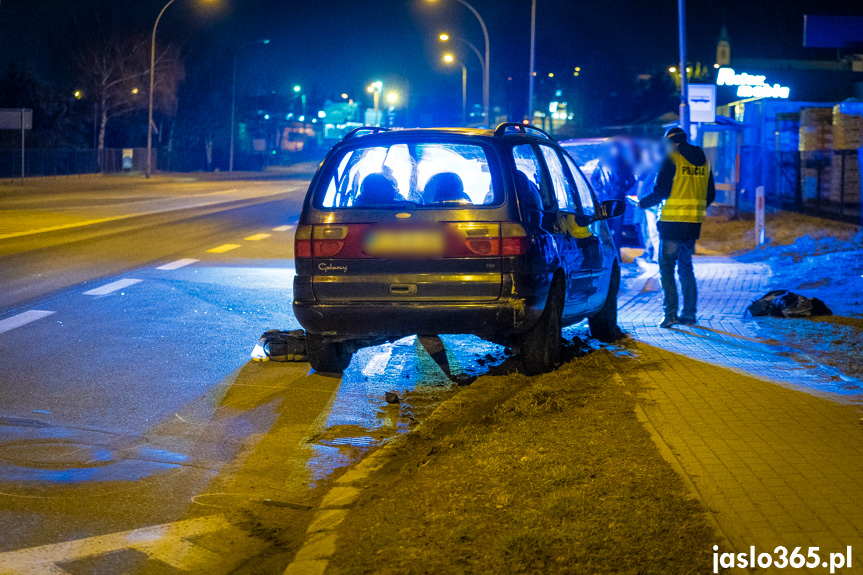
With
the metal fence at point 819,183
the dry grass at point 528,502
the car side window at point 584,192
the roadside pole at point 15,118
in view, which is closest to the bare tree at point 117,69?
the roadside pole at point 15,118

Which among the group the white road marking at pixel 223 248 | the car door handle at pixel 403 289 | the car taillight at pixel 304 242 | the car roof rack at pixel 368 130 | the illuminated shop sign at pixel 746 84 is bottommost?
the white road marking at pixel 223 248

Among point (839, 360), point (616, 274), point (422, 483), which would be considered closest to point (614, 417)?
point (422, 483)

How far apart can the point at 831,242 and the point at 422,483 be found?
12.6m

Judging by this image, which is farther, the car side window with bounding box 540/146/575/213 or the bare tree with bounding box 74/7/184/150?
the bare tree with bounding box 74/7/184/150

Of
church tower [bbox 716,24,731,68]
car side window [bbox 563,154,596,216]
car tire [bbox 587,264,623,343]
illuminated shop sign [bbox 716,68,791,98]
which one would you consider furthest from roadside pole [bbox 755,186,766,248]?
church tower [bbox 716,24,731,68]

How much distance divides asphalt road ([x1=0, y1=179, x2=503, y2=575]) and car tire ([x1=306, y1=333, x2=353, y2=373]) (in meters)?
0.14

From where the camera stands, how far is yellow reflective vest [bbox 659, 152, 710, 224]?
912 cm

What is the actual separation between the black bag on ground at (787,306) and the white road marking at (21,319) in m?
7.11

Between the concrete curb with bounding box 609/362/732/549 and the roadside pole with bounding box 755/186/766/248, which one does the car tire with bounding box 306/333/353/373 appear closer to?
the concrete curb with bounding box 609/362/732/549

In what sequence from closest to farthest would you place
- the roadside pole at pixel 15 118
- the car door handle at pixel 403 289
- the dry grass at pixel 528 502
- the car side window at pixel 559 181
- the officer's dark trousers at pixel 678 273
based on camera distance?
the dry grass at pixel 528 502
the car door handle at pixel 403 289
the car side window at pixel 559 181
the officer's dark trousers at pixel 678 273
the roadside pole at pixel 15 118

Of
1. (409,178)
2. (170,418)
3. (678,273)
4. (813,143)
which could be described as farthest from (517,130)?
(813,143)

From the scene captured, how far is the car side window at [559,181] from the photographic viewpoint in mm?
7668

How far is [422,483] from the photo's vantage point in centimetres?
467

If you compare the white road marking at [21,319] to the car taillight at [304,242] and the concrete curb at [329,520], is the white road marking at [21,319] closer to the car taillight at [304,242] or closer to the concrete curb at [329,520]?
the car taillight at [304,242]
